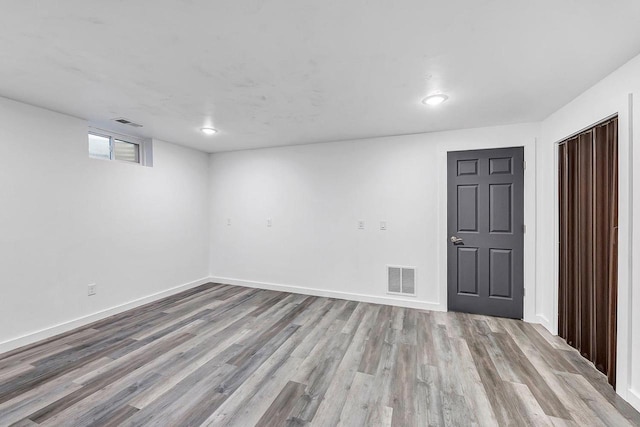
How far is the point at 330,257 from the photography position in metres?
4.28

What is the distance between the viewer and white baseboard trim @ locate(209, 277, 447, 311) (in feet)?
12.3

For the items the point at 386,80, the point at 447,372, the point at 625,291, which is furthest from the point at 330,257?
the point at 625,291

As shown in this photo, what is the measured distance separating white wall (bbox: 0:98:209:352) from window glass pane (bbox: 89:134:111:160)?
0.55 feet

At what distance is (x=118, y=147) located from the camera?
12.5 feet

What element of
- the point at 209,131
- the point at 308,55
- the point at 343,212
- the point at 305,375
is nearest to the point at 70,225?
the point at 209,131

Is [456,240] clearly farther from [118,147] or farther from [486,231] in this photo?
[118,147]

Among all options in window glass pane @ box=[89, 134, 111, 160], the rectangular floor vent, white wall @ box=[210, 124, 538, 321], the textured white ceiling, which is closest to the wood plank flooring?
the rectangular floor vent

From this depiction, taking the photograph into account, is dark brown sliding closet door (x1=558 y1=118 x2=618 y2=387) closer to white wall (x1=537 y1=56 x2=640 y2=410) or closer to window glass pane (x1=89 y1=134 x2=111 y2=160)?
white wall (x1=537 y1=56 x2=640 y2=410)

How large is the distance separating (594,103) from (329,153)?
2.88 m

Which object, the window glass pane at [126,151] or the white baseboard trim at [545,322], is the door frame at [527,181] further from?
the window glass pane at [126,151]

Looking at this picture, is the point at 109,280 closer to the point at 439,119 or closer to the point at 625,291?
the point at 439,119

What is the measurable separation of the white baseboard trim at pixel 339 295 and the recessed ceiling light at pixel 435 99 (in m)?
2.51

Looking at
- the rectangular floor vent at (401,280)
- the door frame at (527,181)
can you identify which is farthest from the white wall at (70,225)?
the door frame at (527,181)

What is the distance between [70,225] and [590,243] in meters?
5.18
